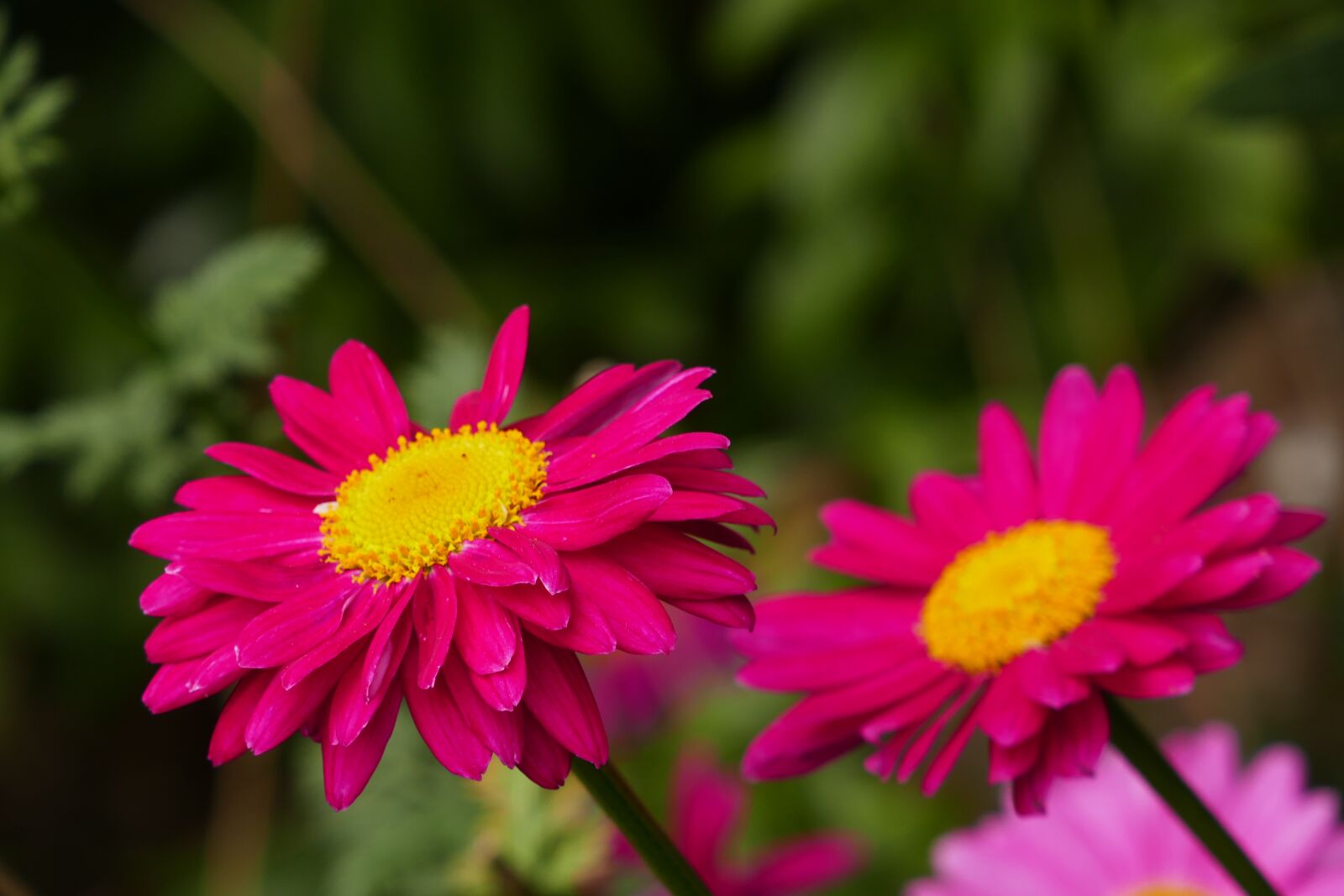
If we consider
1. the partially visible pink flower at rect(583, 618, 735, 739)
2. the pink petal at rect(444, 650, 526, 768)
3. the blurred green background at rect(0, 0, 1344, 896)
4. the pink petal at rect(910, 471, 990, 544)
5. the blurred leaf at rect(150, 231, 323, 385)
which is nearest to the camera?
the pink petal at rect(444, 650, 526, 768)

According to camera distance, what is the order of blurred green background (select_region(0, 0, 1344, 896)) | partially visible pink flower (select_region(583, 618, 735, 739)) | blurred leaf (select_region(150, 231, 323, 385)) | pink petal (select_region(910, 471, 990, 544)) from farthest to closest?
1. blurred green background (select_region(0, 0, 1344, 896))
2. partially visible pink flower (select_region(583, 618, 735, 739))
3. blurred leaf (select_region(150, 231, 323, 385))
4. pink petal (select_region(910, 471, 990, 544))

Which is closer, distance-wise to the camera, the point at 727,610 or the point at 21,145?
the point at 727,610

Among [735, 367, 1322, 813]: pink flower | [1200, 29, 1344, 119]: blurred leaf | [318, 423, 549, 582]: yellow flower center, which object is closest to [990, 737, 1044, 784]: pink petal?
[735, 367, 1322, 813]: pink flower

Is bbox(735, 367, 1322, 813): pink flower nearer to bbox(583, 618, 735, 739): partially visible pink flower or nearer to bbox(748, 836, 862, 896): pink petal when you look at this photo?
bbox(748, 836, 862, 896): pink petal

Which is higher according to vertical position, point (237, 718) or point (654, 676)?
point (237, 718)

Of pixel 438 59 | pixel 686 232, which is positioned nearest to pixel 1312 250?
pixel 686 232

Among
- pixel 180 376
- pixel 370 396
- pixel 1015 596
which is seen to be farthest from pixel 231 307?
pixel 1015 596

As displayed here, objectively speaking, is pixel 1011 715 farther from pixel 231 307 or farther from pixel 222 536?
pixel 231 307
